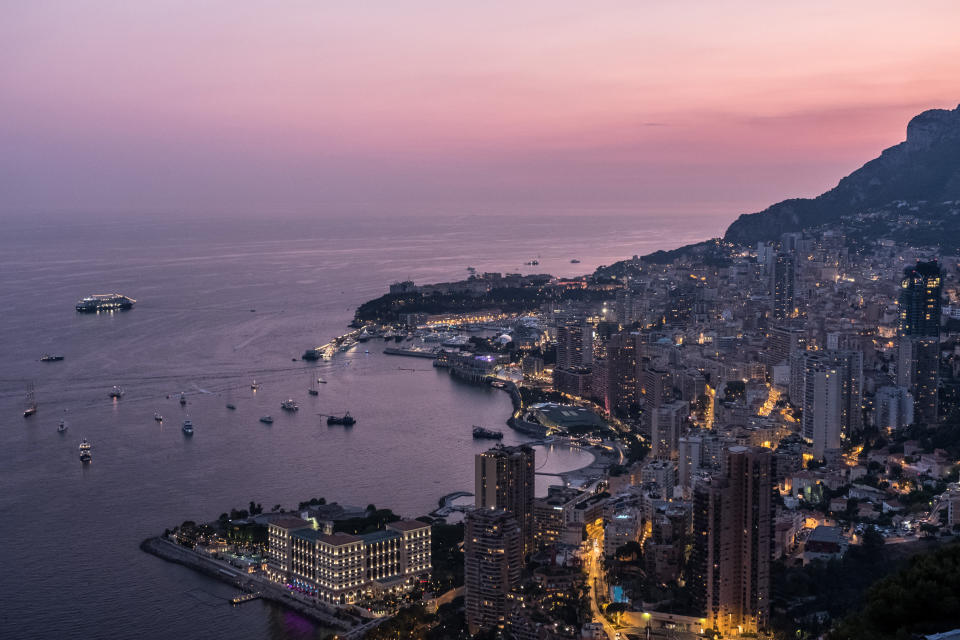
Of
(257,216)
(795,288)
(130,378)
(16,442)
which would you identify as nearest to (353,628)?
(16,442)

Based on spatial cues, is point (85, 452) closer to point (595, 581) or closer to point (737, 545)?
point (595, 581)

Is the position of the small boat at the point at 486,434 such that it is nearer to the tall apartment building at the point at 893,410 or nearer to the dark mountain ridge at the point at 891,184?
the tall apartment building at the point at 893,410

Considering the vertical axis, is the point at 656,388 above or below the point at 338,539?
above

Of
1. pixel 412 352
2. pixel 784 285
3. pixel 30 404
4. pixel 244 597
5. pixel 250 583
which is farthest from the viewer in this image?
pixel 784 285

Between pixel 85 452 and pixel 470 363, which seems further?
pixel 470 363

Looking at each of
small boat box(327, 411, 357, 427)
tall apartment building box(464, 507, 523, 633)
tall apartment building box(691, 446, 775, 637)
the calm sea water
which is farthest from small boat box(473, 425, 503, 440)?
Result: tall apartment building box(691, 446, 775, 637)

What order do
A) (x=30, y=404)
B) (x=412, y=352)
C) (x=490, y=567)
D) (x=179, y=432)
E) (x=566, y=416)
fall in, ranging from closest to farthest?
(x=490, y=567) → (x=179, y=432) → (x=30, y=404) → (x=566, y=416) → (x=412, y=352)

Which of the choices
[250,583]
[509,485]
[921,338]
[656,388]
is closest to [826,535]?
[509,485]

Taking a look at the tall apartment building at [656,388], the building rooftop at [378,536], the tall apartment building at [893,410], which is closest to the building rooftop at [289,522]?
the building rooftop at [378,536]
